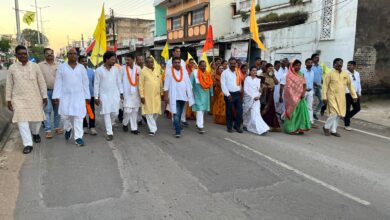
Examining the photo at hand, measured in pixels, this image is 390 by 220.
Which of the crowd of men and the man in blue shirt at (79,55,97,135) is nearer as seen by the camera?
A: the crowd of men

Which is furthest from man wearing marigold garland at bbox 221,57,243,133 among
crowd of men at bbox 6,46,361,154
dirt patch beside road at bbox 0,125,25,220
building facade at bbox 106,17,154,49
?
building facade at bbox 106,17,154,49

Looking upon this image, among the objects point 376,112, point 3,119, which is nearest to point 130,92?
point 3,119

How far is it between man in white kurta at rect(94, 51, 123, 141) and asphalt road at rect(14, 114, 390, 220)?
478mm

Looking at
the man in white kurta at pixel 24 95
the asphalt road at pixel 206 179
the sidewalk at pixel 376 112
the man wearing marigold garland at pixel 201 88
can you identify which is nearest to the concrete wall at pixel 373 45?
the sidewalk at pixel 376 112

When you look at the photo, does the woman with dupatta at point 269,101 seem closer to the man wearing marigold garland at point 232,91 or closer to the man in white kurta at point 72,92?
the man wearing marigold garland at point 232,91

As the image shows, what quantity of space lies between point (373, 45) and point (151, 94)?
32.9 ft

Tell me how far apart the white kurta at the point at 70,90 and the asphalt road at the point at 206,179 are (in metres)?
0.68

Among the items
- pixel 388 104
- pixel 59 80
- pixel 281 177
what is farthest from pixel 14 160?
pixel 388 104

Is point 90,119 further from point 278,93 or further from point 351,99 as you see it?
point 351,99

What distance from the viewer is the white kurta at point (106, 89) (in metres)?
6.77

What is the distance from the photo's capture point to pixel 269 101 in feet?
25.9

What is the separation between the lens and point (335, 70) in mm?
7469

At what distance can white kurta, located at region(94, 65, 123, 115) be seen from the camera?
22.2 feet

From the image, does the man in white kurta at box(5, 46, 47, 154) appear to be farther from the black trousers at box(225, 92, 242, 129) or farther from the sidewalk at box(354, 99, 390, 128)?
the sidewalk at box(354, 99, 390, 128)
